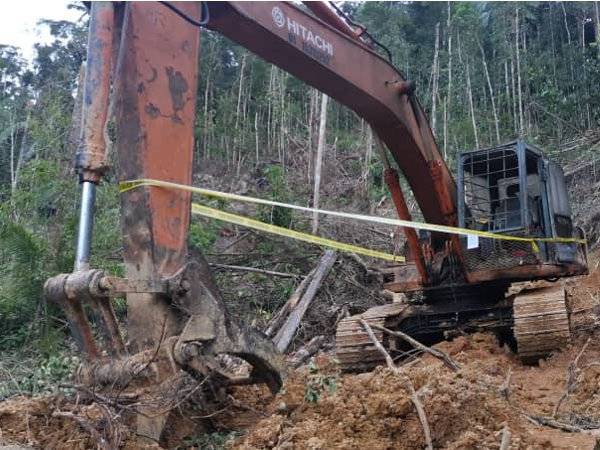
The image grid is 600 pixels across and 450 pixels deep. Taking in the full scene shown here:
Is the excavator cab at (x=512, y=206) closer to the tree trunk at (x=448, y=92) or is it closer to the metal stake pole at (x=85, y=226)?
the metal stake pole at (x=85, y=226)

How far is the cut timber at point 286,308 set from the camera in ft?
29.1

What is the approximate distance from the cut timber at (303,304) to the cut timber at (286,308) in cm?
7

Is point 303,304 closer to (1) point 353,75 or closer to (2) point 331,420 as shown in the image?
(1) point 353,75

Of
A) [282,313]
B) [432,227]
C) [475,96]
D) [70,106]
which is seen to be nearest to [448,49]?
[475,96]

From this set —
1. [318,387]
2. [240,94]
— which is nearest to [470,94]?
[240,94]

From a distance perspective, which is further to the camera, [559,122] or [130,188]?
[559,122]

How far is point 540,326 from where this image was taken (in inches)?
258

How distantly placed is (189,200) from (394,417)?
1.63 m

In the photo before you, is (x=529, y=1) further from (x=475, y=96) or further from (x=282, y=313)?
(x=282, y=313)

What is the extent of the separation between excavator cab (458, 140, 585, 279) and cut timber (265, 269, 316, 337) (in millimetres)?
2737

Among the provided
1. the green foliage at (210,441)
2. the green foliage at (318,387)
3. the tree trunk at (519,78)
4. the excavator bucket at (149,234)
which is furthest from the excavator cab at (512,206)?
the tree trunk at (519,78)

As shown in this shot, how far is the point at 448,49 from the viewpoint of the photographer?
1089 inches

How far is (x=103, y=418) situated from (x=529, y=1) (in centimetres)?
2575

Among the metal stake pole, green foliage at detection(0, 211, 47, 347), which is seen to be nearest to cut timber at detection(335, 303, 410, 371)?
the metal stake pole
